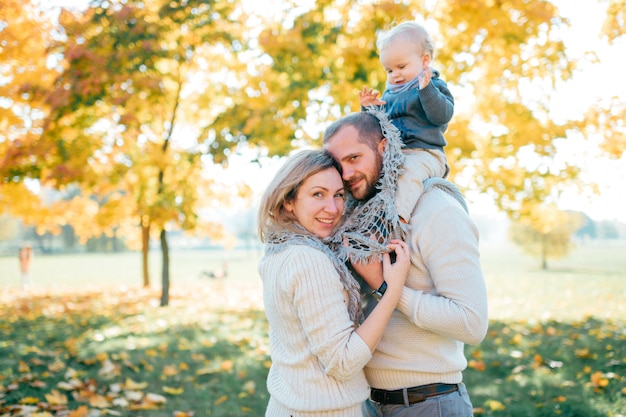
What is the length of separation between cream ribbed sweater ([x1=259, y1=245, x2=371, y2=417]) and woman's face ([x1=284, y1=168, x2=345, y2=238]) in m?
0.19

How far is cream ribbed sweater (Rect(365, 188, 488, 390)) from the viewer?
208 centimetres

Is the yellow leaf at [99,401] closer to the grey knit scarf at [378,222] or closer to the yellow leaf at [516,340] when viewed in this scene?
the grey knit scarf at [378,222]

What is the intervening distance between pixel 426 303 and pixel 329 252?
455mm

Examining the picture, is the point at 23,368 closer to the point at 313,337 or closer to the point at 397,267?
the point at 313,337

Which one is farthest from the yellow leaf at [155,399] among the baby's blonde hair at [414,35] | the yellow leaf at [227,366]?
the baby's blonde hair at [414,35]

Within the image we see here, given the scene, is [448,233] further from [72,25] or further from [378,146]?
[72,25]

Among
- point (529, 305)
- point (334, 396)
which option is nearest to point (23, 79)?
point (334, 396)

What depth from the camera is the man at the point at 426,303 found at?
2.09 meters

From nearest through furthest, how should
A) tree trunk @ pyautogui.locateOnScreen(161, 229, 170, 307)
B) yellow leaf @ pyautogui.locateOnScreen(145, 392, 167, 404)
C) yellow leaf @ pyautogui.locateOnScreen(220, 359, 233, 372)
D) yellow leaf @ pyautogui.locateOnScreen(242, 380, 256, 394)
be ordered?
1. yellow leaf @ pyautogui.locateOnScreen(145, 392, 167, 404)
2. yellow leaf @ pyautogui.locateOnScreen(242, 380, 256, 394)
3. yellow leaf @ pyautogui.locateOnScreen(220, 359, 233, 372)
4. tree trunk @ pyautogui.locateOnScreen(161, 229, 170, 307)

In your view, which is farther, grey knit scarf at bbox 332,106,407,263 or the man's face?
the man's face

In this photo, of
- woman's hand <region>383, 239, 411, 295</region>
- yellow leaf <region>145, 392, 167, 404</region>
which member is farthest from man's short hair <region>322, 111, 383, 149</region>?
yellow leaf <region>145, 392, 167, 404</region>

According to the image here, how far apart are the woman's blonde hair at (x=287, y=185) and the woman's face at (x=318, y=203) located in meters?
0.02

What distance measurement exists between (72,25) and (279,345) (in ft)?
26.9

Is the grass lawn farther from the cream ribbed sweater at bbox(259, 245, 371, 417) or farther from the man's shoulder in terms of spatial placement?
the man's shoulder
